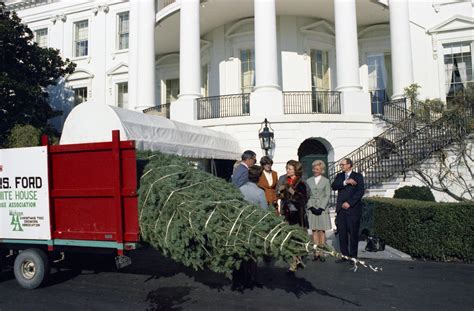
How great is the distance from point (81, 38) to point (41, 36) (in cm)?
305

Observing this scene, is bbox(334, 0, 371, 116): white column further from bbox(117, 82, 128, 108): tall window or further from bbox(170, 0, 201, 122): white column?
bbox(117, 82, 128, 108): tall window

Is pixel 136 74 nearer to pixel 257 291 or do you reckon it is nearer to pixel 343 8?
pixel 343 8

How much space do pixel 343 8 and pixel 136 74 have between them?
992cm

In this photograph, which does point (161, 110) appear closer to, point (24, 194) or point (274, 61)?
point (274, 61)

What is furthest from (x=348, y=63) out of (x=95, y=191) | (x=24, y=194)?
(x=24, y=194)

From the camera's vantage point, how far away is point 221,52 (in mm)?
18688

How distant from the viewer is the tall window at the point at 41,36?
24.4 metres

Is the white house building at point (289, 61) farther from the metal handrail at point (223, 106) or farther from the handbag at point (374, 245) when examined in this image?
the handbag at point (374, 245)

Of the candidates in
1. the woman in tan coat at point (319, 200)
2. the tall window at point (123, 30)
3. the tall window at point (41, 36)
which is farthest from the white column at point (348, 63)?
the tall window at point (41, 36)

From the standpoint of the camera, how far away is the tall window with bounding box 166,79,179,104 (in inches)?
892

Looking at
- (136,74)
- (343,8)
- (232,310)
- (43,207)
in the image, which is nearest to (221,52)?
(136,74)

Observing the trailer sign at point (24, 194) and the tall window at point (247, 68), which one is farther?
the tall window at point (247, 68)

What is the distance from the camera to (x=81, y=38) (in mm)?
23641

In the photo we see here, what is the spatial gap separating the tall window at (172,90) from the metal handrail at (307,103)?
8845 mm
